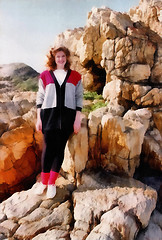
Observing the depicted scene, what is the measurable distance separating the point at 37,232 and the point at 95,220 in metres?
1.25

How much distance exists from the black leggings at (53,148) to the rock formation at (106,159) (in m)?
0.74

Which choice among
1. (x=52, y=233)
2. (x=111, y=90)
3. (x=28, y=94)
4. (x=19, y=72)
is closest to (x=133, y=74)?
(x=111, y=90)

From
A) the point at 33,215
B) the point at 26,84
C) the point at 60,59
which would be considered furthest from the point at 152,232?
the point at 26,84

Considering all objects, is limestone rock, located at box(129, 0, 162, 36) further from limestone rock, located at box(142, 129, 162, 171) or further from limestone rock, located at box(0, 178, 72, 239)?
limestone rock, located at box(0, 178, 72, 239)

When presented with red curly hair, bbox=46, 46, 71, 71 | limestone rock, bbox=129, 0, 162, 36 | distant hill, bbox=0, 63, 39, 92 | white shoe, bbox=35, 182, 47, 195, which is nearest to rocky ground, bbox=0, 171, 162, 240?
white shoe, bbox=35, 182, 47, 195

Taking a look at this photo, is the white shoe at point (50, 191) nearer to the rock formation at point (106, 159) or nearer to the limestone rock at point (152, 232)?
the rock formation at point (106, 159)

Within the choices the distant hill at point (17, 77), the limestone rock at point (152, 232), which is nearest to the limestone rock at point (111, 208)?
the limestone rock at point (152, 232)

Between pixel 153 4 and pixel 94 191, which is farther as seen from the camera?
pixel 153 4

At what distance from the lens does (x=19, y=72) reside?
48.0ft

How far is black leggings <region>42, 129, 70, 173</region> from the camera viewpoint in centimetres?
385

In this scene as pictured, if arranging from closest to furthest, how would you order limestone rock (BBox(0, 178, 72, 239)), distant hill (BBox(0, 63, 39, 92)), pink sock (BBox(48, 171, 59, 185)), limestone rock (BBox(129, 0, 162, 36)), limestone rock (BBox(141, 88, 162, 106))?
limestone rock (BBox(0, 178, 72, 239)) < pink sock (BBox(48, 171, 59, 185)) < limestone rock (BBox(141, 88, 162, 106)) < limestone rock (BBox(129, 0, 162, 36)) < distant hill (BBox(0, 63, 39, 92))

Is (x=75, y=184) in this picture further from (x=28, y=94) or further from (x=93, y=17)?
(x=93, y=17)

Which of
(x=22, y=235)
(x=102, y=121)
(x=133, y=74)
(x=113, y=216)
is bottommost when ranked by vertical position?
(x=22, y=235)

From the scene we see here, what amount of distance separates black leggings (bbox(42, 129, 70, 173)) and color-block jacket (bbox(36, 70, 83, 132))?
0.19m
